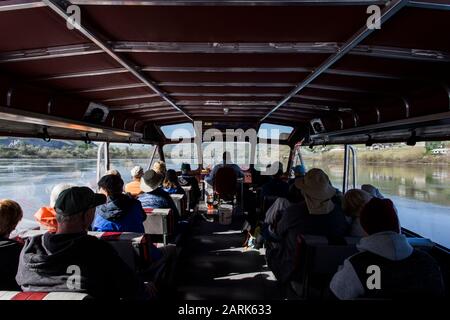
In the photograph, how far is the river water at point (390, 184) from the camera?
4547 mm

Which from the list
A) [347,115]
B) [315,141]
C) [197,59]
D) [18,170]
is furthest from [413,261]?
[315,141]

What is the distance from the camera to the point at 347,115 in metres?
5.90

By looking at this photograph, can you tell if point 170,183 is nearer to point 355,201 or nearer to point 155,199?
point 155,199

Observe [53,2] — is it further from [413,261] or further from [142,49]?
[413,261]

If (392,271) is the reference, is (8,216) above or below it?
above

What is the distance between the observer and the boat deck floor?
407cm

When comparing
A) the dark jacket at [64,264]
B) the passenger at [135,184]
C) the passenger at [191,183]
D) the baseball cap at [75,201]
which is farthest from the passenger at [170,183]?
the dark jacket at [64,264]

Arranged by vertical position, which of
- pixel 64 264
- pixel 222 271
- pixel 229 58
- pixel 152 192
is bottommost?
pixel 222 271

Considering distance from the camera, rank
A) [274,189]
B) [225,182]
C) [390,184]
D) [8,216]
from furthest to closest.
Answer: [225,182]
[274,189]
[390,184]
[8,216]

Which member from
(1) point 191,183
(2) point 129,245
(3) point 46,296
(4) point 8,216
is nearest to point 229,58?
(2) point 129,245

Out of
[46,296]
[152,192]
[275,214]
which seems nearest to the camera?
[46,296]

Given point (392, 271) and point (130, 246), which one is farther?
point (130, 246)

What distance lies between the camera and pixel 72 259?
1.89 meters

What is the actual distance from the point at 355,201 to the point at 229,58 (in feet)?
6.12
